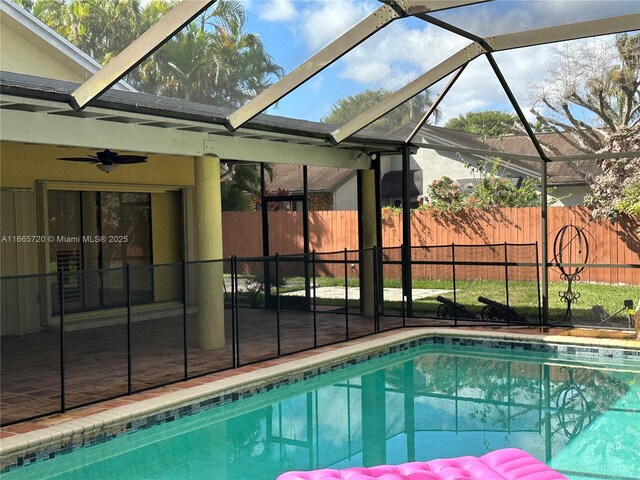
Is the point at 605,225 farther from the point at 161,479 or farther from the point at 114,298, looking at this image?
the point at 161,479

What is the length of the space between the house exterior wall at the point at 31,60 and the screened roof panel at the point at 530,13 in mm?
4072

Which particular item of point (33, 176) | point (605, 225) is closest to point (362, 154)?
point (33, 176)

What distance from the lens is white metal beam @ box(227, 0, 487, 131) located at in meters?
7.26

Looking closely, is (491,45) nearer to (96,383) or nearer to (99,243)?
(96,383)

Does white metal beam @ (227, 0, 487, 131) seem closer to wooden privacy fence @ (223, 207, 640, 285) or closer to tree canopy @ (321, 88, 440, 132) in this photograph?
tree canopy @ (321, 88, 440, 132)

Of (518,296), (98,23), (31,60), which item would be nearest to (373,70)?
(98,23)

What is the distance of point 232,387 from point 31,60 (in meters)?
4.30

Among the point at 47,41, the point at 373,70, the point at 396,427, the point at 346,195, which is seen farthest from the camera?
the point at 346,195

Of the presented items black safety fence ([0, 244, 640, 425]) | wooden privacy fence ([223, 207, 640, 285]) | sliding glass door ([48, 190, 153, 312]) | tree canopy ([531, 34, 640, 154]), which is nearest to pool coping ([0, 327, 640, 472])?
black safety fence ([0, 244, 640, 425])

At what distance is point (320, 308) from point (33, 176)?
226 inches

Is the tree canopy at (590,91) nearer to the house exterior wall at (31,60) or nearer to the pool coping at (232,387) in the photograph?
the pool coping at (232,387)

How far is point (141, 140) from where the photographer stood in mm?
8430

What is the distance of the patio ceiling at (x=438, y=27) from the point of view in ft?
20.7

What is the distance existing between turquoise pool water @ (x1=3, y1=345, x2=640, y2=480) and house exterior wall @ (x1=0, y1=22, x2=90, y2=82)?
384 cm
